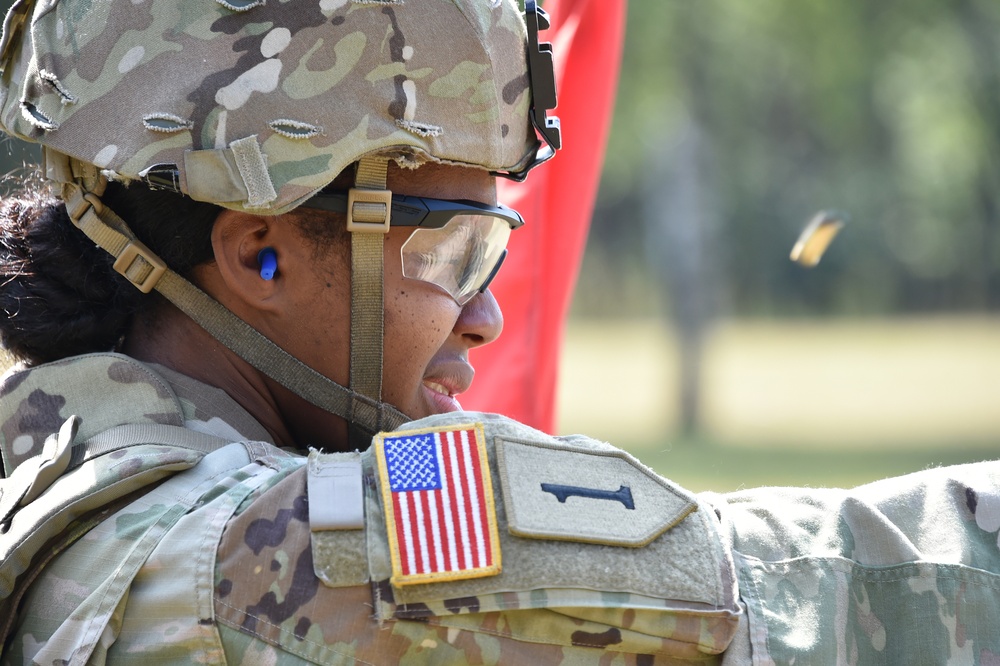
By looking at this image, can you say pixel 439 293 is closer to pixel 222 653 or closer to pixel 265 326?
Answer: pixel 265 326

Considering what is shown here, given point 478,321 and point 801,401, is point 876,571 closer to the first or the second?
point 478,321

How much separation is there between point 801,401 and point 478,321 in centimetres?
1837

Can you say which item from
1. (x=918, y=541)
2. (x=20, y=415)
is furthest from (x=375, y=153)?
(x=918, y=541)

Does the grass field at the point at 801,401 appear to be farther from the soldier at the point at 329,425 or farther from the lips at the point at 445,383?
the soldier at the point at 329,425

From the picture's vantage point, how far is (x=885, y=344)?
98.8 ft

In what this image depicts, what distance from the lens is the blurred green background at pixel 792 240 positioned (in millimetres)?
16500

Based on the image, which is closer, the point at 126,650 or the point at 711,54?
the point at 126,650

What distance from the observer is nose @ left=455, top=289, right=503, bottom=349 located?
258 cm

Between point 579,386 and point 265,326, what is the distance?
815 inches

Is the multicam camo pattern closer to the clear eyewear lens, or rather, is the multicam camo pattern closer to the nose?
the clear eyewear lens

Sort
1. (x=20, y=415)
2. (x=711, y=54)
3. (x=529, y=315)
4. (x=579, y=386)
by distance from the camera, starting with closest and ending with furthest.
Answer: (x=20, y=415), (x=529, y=315), (x=711, y=54), (x=579, y=386)

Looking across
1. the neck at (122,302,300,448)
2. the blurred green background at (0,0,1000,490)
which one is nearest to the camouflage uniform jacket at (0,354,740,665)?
the neck at (122,302,300,448)

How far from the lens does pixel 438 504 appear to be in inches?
71.6

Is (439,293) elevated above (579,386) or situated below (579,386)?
above
